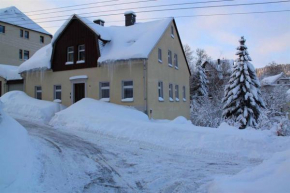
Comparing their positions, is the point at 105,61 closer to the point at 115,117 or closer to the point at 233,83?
the point at 115,117

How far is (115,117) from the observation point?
13852 mm

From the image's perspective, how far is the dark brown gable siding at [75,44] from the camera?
756 inches

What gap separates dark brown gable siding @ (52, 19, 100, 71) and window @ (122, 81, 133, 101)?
298 centimetres

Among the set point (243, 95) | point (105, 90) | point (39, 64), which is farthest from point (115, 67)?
point (243, 95)

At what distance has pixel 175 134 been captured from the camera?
1055cm

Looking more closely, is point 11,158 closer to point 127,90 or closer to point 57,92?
point 127,90

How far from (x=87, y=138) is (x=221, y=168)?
628 cm

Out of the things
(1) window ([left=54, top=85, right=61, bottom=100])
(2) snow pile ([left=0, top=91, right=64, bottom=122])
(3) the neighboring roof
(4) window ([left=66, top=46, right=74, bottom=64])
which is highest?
(3) the neighboring roof

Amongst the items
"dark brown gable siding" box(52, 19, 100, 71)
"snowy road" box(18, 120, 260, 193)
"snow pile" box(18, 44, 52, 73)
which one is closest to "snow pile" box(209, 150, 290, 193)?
"snowy road" box(18, 120, 260, 193)

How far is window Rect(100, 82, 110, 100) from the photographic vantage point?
18.6 meters

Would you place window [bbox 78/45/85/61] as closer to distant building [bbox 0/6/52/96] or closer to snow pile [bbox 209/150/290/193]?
distant building [bbox 0/6/52/96]

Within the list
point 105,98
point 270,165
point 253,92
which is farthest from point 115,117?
point 253,92

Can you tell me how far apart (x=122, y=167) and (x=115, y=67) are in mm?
11858

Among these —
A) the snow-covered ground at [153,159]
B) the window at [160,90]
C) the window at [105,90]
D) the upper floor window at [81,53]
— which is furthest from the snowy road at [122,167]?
the upper floor window at [81,53]
